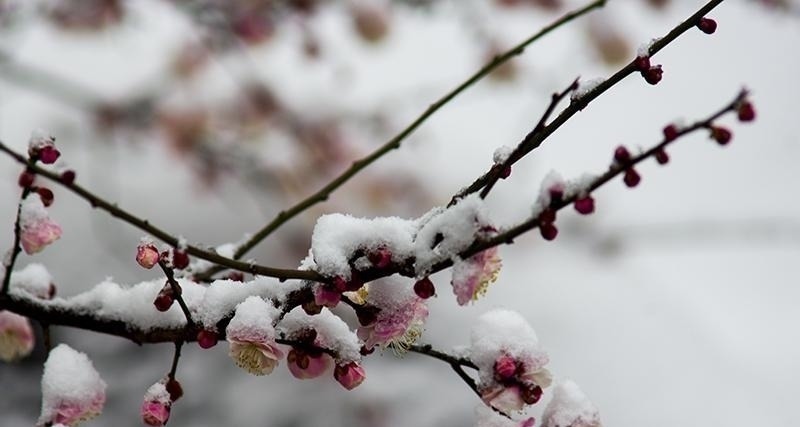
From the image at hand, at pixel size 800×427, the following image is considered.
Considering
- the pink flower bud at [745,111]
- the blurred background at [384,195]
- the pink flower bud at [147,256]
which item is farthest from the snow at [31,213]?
the blurred background at [384,195]

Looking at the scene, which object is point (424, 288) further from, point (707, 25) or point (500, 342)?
point (707, 25)

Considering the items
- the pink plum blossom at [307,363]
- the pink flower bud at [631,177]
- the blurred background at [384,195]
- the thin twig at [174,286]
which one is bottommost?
the pink plum blossom at [307,363]

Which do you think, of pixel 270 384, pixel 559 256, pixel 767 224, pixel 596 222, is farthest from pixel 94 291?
pixel 767 224

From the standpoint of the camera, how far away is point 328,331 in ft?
1.59

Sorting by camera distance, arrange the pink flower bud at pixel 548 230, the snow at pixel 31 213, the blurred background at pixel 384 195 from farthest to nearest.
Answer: the blurred background at pixel 384 195, the snow at pixel 31 213, the pink flower bud at pixel 548 230

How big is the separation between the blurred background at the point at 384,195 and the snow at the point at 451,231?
1347 mm

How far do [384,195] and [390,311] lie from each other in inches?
75.3

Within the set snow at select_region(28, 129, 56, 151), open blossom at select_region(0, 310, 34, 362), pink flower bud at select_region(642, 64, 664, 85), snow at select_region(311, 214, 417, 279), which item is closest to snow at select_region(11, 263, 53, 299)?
open blossom at select_region(0, 310, 34, 362)

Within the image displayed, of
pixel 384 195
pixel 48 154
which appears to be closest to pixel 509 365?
pixel 48 154

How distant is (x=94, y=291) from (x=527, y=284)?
2048 mm

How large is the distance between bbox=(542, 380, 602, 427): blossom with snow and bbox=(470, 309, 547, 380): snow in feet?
0.09

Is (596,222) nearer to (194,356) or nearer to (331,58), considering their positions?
(331,58)

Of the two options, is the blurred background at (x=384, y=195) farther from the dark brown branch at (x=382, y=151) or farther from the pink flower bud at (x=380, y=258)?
the pink flower bud at (x=380, y=258)

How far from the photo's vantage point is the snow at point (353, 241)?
0.43 metres
